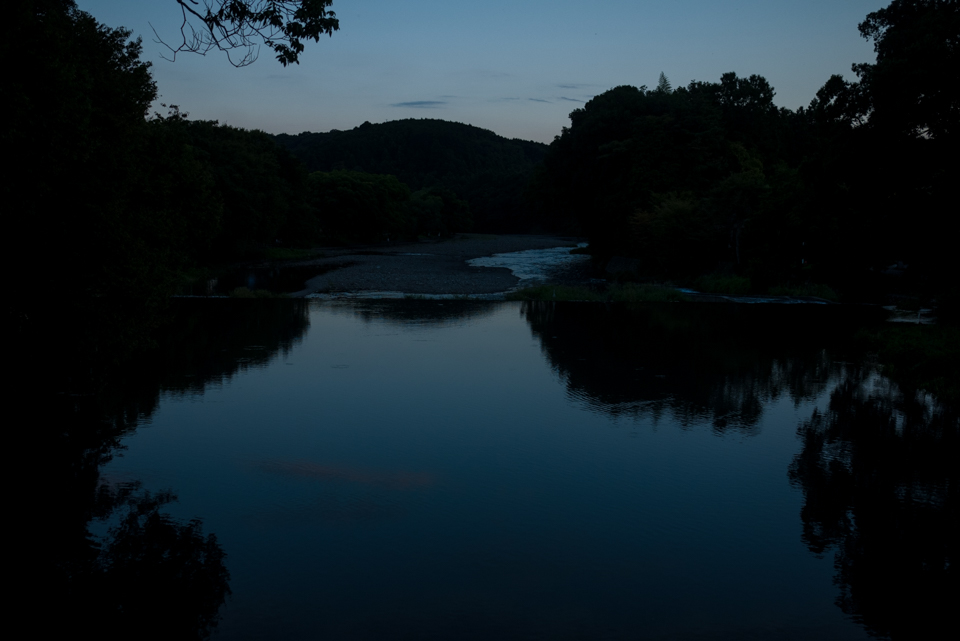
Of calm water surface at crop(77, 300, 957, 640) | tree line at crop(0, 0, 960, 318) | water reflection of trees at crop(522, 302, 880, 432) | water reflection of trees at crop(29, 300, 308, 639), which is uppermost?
tree line at crop(0, 0, 960, 318)

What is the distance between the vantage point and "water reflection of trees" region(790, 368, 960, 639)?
786 cm

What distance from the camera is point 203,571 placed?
26.9 feet

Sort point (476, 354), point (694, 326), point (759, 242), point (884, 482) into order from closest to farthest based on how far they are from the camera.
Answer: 1. point (884, 482)
2. point (476, 354)
3. point (694, 326)
4. point (759, 242)

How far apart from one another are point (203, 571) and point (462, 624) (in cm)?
277

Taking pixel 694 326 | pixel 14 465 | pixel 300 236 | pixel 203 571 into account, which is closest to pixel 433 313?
pixel 694 326

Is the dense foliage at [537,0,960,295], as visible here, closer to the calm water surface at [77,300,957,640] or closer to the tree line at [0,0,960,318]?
the tree line at [0,0,960,318]

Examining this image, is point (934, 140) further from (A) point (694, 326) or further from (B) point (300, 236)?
(B) point (300, 236)

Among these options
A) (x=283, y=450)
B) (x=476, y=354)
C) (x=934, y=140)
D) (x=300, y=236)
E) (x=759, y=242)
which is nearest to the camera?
(x=283, y=450)

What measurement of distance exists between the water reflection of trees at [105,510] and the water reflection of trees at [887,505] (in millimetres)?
6345

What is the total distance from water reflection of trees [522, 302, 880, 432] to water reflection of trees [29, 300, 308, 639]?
29.4 ft

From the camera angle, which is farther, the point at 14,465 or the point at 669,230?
the point at 669,230

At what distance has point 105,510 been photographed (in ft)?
32.3

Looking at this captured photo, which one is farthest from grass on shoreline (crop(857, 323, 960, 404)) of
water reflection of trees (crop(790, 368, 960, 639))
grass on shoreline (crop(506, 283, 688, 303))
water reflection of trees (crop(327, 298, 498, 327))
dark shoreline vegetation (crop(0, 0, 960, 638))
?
water reflection of trees (crop(327, 298, 498, 327))

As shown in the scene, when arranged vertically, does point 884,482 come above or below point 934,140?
below
